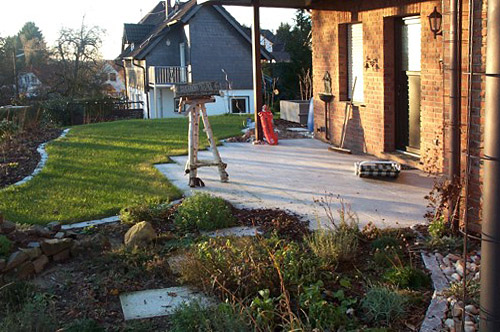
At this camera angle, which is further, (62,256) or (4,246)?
(62,256)

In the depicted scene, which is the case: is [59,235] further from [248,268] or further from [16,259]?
[248,268]

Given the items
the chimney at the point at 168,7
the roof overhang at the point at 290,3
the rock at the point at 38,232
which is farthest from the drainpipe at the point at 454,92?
the chimney at the point at 168,7

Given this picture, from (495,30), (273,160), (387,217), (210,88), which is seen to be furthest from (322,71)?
(495,30)

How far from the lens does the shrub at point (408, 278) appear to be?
4.72 meters

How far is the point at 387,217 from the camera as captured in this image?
670cm

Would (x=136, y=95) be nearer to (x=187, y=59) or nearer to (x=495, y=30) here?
(x=187, y=59)

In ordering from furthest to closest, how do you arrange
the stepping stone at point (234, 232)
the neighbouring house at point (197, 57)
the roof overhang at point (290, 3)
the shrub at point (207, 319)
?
the neighbouring house at point (197, 57) < the roof overhang at point (290, 3) < the stepping stone at point (234, 232) < the shrub at point (207, 319)

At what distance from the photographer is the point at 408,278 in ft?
15.6

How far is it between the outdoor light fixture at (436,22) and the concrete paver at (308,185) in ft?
6.51

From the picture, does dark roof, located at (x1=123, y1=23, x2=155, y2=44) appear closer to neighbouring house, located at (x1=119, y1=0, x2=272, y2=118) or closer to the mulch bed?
neighbouring house, located at (x1=119, y1=0, x2=272, y2=118)

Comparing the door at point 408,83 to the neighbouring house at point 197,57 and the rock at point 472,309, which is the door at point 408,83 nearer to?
the rock at point 472,309

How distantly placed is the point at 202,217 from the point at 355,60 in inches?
243

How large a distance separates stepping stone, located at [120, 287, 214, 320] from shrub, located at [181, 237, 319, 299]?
0.12m

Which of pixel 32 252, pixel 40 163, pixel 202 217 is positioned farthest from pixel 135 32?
pixel 32 252
